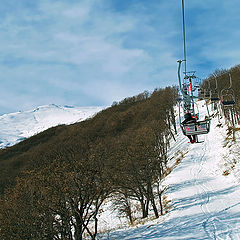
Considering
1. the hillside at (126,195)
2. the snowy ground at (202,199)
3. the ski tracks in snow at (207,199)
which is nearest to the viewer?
the ski tracks in snow at (207,199)

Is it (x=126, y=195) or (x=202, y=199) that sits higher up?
(x=126, y=195)

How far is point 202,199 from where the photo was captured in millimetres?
29828

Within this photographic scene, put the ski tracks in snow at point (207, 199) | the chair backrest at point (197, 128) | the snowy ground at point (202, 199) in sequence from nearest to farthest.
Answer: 1. the chair backrest at point (197, 128)
2. the ski tracks in snow at point (207, 199)
3. the snowy ground at point (202, 199)

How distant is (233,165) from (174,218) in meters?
17.8

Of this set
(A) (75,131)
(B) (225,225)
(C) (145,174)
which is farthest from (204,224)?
(A) (75,131)

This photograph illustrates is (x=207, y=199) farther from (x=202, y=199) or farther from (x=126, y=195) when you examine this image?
(x=126, y=195)

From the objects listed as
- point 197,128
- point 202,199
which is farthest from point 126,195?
point 197,128

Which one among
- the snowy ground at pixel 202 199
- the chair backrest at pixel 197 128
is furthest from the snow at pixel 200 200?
the chair backrest at pixel 197 128

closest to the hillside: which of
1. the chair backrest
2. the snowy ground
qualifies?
the snowy ground

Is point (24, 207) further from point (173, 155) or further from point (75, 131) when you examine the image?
point (75, 131)

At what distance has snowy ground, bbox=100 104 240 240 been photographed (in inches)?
784

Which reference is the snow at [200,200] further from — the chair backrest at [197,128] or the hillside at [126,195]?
the chair backrest at [197,128]

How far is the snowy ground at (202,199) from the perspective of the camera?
19.9 m

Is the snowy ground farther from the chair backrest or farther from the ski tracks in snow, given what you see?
the chair backrest
